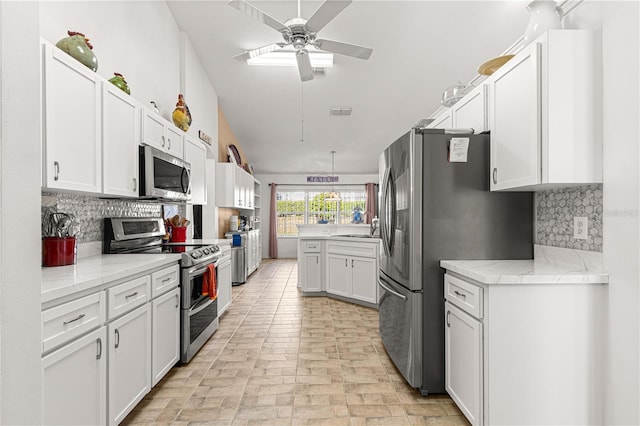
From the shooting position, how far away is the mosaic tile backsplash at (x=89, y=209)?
224cm

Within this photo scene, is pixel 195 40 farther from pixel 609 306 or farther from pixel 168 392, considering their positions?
pixel 609 306

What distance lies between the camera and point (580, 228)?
192 centimetres

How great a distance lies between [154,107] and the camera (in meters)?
3.50

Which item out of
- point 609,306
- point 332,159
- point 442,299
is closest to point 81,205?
point 442,299

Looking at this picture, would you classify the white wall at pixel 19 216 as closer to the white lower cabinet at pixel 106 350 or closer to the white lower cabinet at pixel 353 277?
the white lower cabinet at pixel 106 350

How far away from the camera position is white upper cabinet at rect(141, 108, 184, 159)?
2871mm

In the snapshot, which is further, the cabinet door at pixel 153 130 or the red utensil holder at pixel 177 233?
the red utensil holder at pixel 177 233

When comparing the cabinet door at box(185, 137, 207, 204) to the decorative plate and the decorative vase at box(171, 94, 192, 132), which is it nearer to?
the decorative vase at box(171, 94, 192, 132)

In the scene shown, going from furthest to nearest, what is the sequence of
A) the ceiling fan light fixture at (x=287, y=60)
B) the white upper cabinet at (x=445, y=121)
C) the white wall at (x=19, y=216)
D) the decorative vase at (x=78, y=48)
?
1. the ceiling fan light fixture at (x=287, y=60)
2. the white upper cabinet at (x=445, y=121)
3. the decorative vase at (x=78, y=48)
4. the white wall at (x=19, y=216)

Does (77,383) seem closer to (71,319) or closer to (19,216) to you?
(71,319)

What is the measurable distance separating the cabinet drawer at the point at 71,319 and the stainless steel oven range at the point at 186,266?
41.1 inches

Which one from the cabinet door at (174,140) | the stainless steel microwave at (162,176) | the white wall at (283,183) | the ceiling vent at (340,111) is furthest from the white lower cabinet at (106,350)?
Result: the white wall at (283,183)

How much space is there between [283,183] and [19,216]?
31.9 ft

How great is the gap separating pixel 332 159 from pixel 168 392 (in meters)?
7.69
